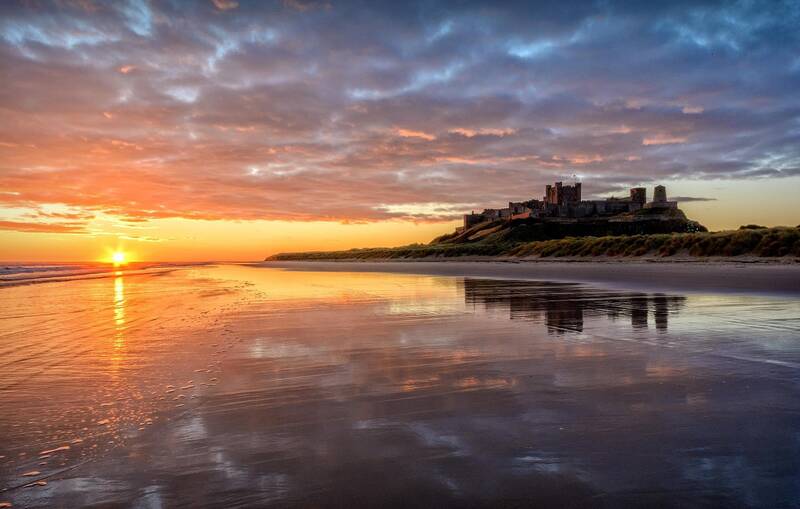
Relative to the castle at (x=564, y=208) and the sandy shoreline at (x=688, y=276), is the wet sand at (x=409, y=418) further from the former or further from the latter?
the castle at (x=564, y=208)

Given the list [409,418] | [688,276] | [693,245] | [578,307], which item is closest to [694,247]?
[693,245]

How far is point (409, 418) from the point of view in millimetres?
4160

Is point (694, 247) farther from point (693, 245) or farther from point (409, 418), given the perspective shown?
point (409, 418)

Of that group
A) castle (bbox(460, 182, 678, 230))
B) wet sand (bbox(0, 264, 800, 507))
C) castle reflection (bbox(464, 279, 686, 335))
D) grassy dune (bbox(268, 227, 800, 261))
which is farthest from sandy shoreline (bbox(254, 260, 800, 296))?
castle (bbox(460, 182, 678, 230))

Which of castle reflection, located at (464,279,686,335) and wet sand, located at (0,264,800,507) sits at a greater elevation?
castle reflection, located at (464,279,686,335)

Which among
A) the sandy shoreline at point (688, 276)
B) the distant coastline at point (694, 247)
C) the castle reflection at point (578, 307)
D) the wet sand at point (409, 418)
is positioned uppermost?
the distant coastline at point (694, 247)

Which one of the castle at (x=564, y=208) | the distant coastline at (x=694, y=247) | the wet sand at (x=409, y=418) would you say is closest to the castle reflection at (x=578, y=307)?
the wet sand at (x=409, y=418)

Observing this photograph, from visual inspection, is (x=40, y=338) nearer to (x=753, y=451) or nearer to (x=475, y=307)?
(x=475, y=307)

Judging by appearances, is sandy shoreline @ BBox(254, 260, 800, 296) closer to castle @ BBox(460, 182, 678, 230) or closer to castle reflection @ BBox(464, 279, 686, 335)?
castle reflection @ BBox(464, 279, 686, 335)

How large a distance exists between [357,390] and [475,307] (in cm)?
815

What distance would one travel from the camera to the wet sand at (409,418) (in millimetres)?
2891

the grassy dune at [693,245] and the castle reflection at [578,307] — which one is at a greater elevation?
the grassy dune at [693,245]

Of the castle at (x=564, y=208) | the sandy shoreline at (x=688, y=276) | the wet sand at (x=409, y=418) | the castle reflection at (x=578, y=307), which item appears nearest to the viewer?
the wet sand at (x=409, y=418)

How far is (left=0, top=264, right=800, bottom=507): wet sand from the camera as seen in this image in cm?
289
